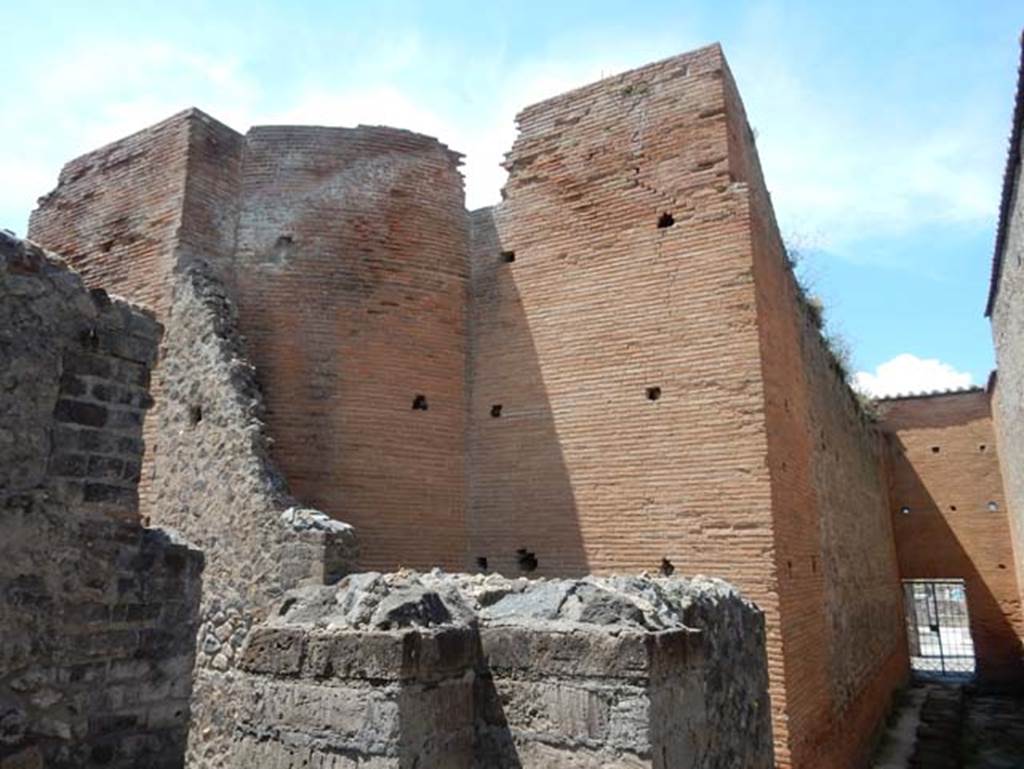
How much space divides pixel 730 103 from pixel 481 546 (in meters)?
5.61

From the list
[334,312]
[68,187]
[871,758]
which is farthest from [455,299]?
[871,758]

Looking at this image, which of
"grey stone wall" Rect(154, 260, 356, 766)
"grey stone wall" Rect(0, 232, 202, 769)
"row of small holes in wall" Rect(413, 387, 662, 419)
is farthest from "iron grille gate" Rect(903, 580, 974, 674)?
"grey stone wall" Rect(0, 232, 202, 769)

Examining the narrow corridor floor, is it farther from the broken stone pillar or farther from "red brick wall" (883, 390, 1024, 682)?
the broken stone pillar

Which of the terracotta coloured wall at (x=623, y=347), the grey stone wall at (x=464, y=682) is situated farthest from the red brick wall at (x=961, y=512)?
the grey stone wall at (x=464, y=682)

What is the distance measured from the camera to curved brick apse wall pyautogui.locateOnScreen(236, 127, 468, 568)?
8.92m

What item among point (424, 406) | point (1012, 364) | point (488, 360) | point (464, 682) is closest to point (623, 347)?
point (488, 360)

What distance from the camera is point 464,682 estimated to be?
262 cm

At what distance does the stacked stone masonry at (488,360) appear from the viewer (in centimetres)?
776

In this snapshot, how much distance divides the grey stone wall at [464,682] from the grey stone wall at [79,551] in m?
1.20

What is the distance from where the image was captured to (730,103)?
29.1ft

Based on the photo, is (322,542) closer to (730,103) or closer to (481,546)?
(481,546)

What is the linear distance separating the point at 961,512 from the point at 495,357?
1376 centimetres

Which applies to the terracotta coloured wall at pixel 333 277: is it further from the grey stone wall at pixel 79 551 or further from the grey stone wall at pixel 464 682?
the grey stone wall at pixel 464 682

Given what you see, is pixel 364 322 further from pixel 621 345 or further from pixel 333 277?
pixel 621 345
